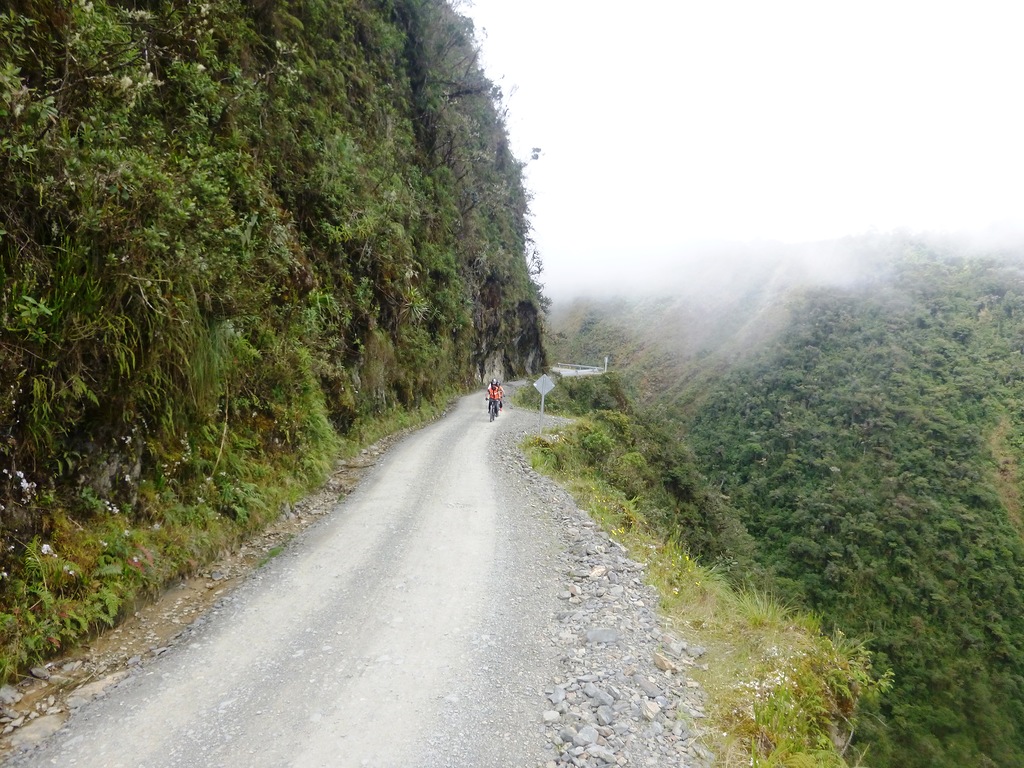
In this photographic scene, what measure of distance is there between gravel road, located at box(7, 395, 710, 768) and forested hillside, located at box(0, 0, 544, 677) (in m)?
1.11

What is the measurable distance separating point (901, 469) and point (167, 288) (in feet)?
260

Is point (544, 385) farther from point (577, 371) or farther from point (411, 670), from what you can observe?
point (577, 371)

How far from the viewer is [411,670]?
443 centimetres

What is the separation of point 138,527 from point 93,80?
5.02 meters

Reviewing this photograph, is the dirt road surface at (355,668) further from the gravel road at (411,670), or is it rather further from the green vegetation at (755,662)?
the green vegetation at (755,662)

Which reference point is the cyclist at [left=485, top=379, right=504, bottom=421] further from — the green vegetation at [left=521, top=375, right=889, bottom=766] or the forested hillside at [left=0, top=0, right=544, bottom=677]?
the green vegetation at [left=521, top=375, right=889, bottom=766]

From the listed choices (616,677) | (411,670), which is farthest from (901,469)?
(411,670)

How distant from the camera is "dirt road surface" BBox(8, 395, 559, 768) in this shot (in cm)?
349

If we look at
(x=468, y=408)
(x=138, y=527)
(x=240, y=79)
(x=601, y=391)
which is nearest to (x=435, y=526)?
(x=138, y=527)

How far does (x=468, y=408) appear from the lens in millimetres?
23078

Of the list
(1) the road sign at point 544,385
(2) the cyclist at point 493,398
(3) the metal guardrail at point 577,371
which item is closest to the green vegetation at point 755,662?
(1) the road sign at point 544,385

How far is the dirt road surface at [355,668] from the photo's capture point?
349 centimetres

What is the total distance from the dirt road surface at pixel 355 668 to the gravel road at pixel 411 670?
0.02 metres

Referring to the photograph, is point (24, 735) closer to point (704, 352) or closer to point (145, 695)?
point (145, 695)
